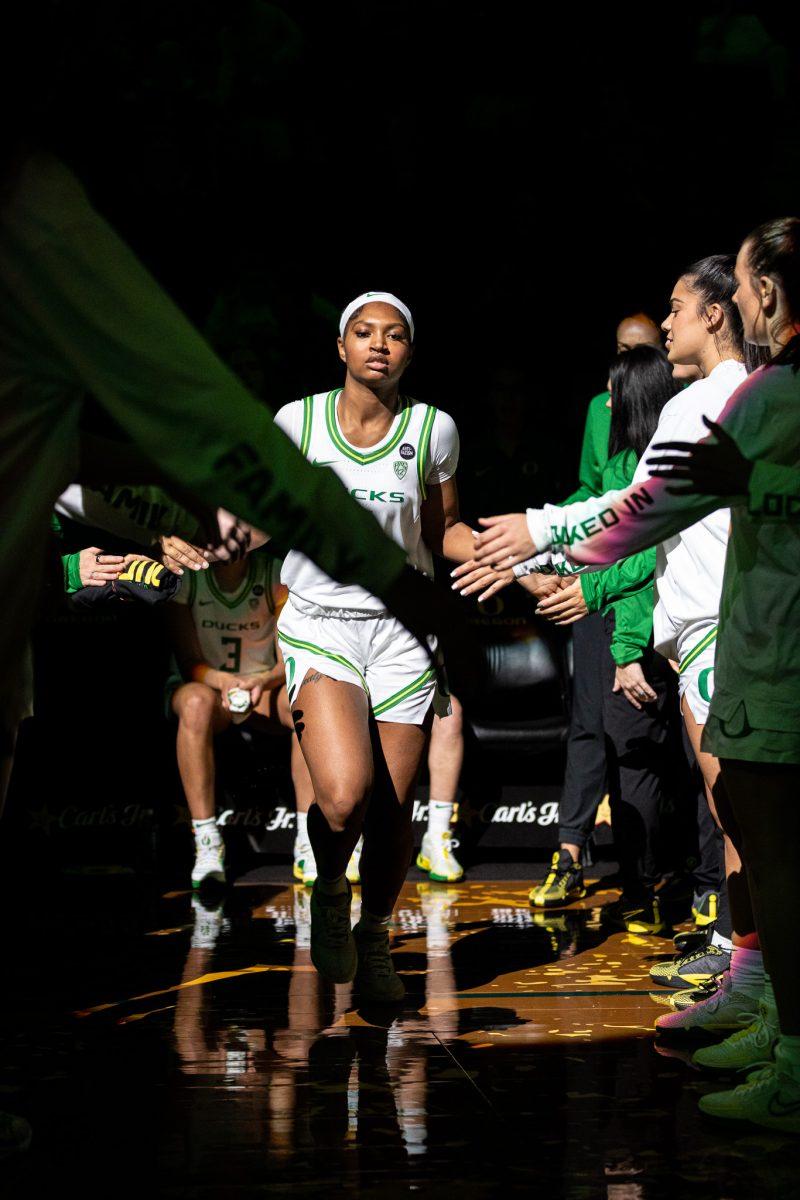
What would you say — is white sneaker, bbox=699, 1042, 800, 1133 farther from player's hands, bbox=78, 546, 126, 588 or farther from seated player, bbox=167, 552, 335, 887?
seated player, bbox=167, 552, 335, 887

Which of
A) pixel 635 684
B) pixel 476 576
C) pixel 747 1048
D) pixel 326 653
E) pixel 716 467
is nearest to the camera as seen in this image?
pixel 716 467

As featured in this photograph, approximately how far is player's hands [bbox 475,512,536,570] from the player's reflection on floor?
1140mm

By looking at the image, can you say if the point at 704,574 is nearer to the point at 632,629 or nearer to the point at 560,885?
the point at 632,629

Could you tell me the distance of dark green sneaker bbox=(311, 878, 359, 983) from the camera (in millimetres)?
3857

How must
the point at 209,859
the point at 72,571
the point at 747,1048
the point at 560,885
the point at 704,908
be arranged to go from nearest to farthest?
the point at 747,1048, the point at 72,571, the point at 704,908, the point at 560,885, the point at 209,859

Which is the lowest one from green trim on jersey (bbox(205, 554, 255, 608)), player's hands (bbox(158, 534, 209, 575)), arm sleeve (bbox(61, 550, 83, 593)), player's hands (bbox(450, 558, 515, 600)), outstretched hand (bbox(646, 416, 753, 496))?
player's hands (bbox(450, 558, 515, 600))

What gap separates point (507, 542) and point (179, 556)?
718mm

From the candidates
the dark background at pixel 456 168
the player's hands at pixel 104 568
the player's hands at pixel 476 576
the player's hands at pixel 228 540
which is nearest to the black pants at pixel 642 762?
the player's hands at pixel 476 576

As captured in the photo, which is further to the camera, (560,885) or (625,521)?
(560,885)

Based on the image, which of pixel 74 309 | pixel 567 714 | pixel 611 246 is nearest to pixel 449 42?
pixel 611 246

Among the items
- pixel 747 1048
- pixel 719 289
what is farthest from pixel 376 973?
pixel 719 289

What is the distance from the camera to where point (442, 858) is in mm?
6137

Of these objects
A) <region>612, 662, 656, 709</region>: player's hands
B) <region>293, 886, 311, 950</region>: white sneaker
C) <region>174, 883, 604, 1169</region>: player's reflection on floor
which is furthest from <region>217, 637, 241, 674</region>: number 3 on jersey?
<region>612, 662, 656, 709</region>: player's hands

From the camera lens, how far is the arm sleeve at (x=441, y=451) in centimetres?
409
